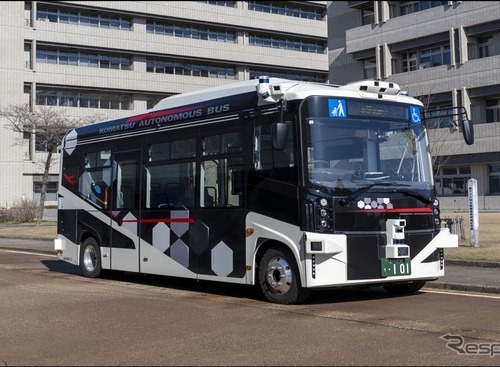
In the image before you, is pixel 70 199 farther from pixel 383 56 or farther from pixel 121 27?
pixel 121 27

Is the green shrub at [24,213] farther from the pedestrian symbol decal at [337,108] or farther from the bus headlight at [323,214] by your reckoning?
the bus headlight at [323,214]

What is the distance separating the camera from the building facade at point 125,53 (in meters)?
60.8

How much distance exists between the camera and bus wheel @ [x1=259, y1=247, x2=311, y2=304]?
31.0 feet

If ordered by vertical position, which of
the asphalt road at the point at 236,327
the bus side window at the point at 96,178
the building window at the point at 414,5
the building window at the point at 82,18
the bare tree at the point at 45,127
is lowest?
the asphalt road at the point at 236,327

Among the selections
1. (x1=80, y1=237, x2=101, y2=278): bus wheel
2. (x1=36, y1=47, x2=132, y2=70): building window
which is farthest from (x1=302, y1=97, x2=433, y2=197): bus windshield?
(x1=36, y1=47, x2=132, y2=70): building window

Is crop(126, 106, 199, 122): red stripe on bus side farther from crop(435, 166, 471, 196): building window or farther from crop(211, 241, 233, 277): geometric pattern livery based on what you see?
crop(435, 166, 471, 196): building window

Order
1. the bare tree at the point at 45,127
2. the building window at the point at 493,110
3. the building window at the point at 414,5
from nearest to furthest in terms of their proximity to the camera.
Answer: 1. the building window at the point at 493,110
2. the bare tree at the point at 45,127
3. the building window at the point at 414,5

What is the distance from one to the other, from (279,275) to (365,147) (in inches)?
94.3

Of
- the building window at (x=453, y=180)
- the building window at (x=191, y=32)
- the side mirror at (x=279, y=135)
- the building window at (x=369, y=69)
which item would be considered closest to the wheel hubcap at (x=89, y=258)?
the side mirror at (x=279, y=135)

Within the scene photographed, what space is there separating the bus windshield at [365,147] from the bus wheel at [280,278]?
1.29m

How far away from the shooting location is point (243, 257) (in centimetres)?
1020

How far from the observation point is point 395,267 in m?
9.65

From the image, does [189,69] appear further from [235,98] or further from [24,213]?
[235,98]

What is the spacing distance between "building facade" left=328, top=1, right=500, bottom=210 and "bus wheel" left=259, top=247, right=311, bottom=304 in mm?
31953
